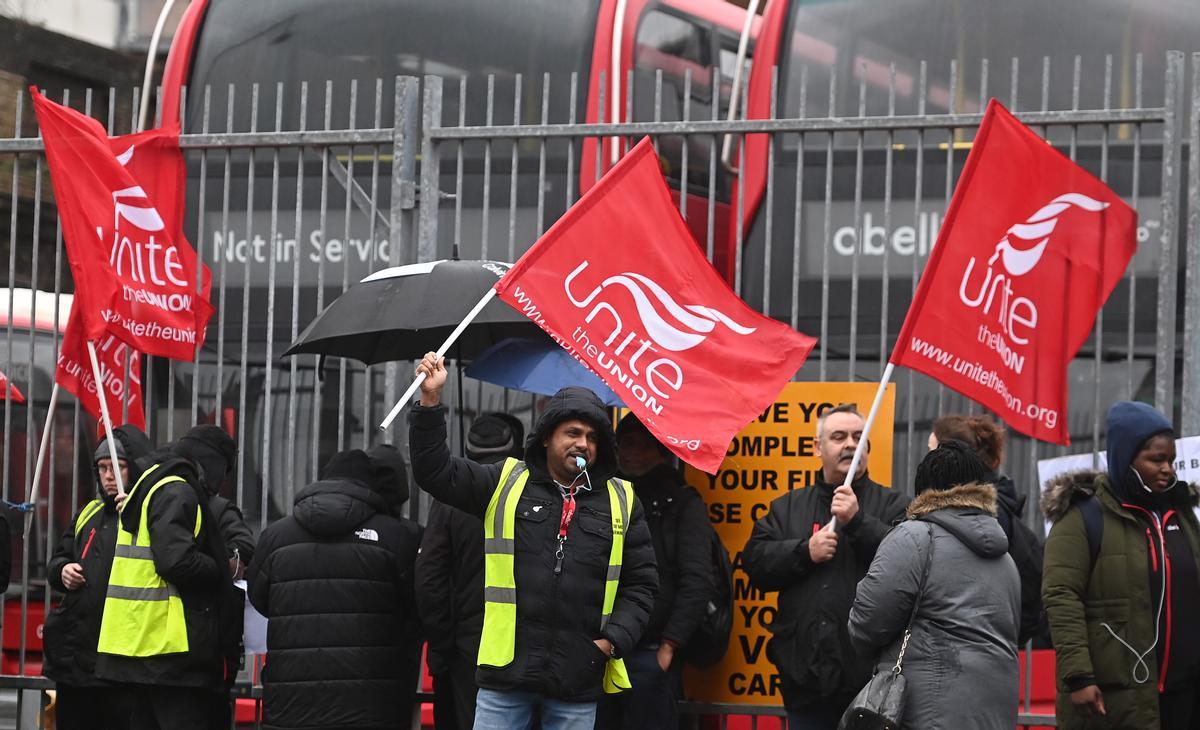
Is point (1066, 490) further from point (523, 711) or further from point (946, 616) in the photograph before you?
point (523, 711)

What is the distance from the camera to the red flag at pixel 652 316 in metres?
6.24

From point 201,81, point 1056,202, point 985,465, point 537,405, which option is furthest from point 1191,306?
point 201,81

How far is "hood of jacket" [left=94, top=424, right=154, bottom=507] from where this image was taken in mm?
6992

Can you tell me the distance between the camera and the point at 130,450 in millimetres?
7039

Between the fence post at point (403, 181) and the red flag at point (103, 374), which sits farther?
the red flag at point (103, 374)

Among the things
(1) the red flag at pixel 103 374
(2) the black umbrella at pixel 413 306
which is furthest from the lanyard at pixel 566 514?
(1) the red flag at pixel 103 374

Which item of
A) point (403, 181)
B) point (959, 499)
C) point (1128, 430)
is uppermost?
Answer: point (403, 181)

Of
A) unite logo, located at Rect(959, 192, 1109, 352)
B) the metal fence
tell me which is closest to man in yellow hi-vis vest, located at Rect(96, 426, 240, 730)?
the metal fence

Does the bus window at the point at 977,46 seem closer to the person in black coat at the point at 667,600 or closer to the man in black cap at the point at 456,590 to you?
the person in black coat at the point at 667,600

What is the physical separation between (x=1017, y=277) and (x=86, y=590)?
3.70m

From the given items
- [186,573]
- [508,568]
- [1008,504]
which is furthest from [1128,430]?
[186,573]

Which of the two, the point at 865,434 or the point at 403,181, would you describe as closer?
the point at 865,434

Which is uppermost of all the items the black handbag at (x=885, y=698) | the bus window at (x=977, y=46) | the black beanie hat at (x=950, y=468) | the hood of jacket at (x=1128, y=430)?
the bus window at (x=977, y=46)

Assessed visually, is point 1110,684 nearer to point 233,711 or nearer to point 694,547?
point 694,547
